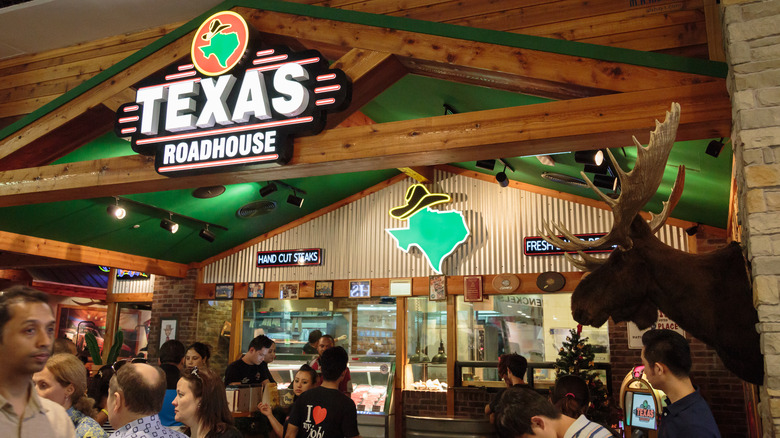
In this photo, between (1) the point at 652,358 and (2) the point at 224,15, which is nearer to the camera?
(1) the point at 652,358

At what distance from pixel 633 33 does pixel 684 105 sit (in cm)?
72

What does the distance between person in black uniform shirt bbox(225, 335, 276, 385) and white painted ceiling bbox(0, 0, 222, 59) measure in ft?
10.7

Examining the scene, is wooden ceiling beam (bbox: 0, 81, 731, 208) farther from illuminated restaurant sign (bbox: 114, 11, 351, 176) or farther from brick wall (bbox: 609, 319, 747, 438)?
brick wall (bbox: 609, 319, 747, 438)

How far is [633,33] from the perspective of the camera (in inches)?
152

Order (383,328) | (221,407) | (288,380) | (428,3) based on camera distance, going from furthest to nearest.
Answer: (383,328) → (288,380) → (428,3) → (221,407)

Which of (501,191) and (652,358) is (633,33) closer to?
(652,358)

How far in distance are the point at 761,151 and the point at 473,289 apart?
21.1 ft

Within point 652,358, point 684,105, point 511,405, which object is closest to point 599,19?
point 684,105

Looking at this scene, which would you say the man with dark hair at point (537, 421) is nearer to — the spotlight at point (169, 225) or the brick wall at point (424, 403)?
the brick wall at point (424, 403)

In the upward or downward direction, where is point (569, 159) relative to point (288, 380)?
upward

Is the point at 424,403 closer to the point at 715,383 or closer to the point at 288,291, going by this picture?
the point at 288,291

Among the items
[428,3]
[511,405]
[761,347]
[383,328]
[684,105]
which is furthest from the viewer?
[383,328]

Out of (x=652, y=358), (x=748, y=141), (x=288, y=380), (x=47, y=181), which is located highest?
(x=47, y=181)

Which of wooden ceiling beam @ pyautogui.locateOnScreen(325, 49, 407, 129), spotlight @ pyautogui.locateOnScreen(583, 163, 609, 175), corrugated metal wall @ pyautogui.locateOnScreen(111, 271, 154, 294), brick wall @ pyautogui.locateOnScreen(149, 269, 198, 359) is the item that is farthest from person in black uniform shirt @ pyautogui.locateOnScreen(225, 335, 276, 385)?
corrugated metal wall @ pyautogui.locateOnScreen(111, 271, 154, 294)
